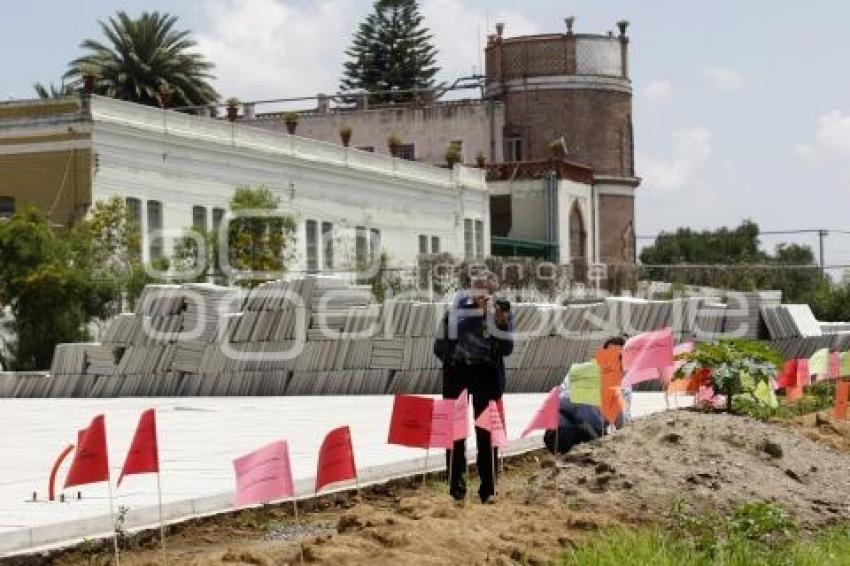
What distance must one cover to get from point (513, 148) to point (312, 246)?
18627 mm

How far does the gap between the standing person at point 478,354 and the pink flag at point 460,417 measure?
92 millimetres

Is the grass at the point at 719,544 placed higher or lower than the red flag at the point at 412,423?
lower

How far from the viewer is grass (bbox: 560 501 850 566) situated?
7.98m

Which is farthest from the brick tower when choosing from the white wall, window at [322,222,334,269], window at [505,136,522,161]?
window at [322,222,334,269]

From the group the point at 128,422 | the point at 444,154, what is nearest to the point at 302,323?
the point at 128,422

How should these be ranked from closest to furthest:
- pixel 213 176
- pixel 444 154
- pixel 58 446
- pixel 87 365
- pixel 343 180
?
pixel 58 446
pixel 87 365
pixel 213 176
pixel 343 180
pixel 444 154

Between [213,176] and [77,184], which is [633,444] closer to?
[77,184]

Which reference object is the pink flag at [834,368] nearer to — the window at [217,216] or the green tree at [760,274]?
the green tree at [760,274]

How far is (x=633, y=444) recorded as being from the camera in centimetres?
1122

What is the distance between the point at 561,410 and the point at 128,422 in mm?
9594

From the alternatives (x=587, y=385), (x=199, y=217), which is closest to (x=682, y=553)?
(x=587, y=385)

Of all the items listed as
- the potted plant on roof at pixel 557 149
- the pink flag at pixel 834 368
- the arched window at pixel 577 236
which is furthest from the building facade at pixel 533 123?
the pink flag at pixel 834 368

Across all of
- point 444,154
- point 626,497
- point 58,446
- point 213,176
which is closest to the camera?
point 626,497

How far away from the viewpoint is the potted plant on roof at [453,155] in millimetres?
61250
